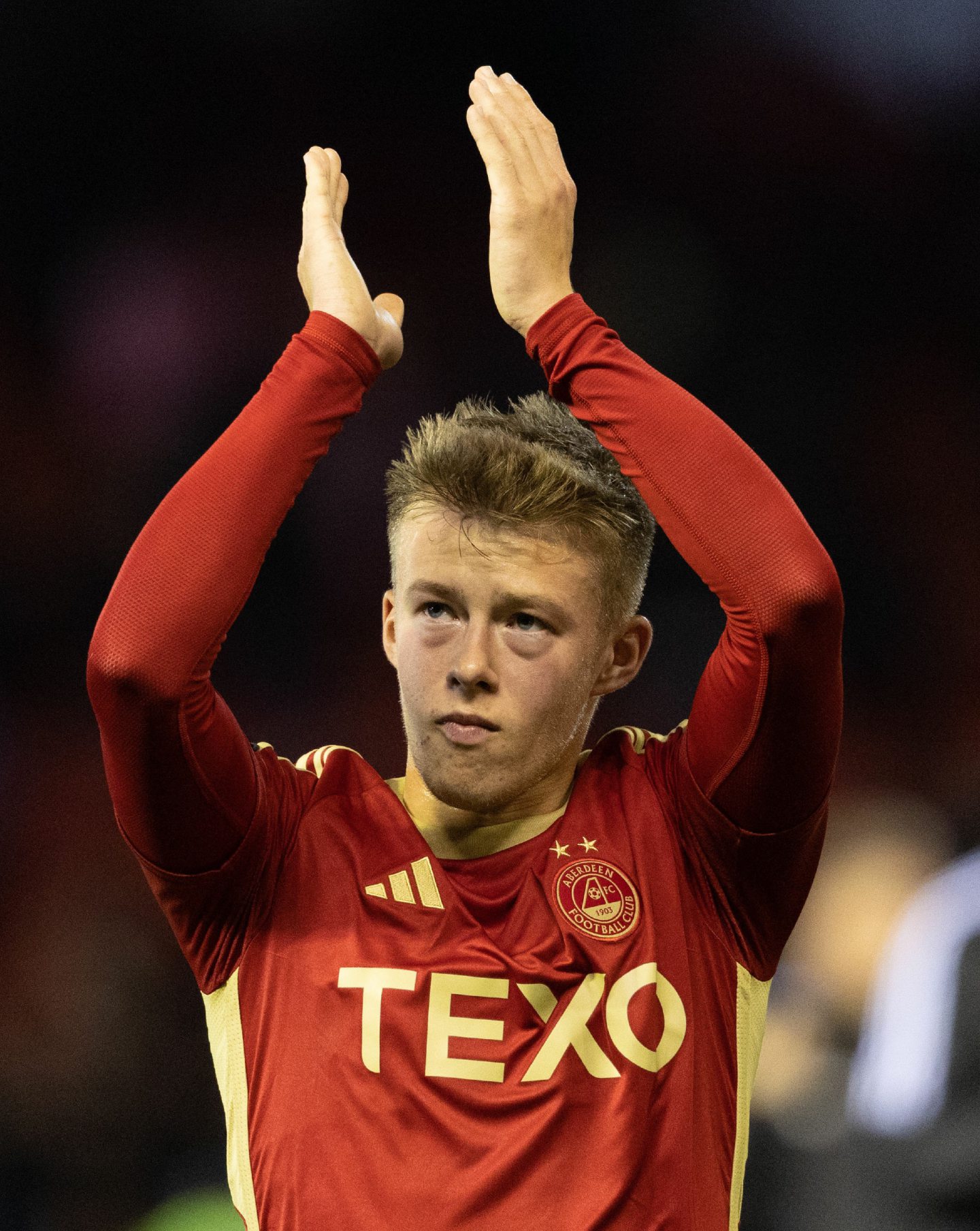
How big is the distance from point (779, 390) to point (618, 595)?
1939mm

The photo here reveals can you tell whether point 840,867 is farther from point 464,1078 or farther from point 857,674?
point 464,1078

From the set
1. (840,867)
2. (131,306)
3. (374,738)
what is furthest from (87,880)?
(840,867)

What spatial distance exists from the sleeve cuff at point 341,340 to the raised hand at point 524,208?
18 cm

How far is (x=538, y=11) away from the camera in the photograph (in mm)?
3559

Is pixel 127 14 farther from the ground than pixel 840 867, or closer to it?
farther from the ground

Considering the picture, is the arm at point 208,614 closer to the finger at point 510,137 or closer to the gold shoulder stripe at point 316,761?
the gold shoulder stripe at point 316,761

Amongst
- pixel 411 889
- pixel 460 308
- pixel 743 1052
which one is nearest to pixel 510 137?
pixel 411 889

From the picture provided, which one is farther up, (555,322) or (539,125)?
(539,125)

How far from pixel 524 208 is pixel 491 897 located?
0.86 m

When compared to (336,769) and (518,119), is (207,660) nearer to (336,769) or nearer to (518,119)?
(336,769)

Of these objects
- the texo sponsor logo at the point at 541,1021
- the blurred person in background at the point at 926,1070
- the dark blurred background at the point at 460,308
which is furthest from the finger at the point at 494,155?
the blurred person in background at the point at 926,1070

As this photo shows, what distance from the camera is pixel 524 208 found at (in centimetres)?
169

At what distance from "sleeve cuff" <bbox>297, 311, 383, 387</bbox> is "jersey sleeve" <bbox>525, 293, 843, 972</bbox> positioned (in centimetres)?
21

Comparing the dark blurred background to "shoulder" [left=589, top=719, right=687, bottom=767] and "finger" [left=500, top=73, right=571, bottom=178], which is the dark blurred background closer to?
"shoulder" [left=589, top=719, right=687, bottom=767]
